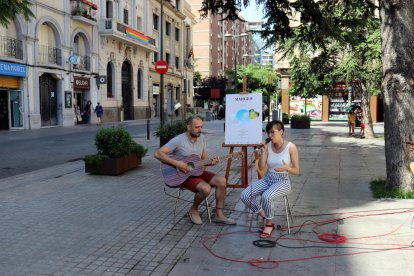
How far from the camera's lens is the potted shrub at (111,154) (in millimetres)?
9156

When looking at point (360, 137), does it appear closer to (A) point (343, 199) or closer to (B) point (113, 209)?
(A) point (343, 199)

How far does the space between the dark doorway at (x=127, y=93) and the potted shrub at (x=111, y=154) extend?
1220 inches

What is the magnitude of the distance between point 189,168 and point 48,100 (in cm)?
2495

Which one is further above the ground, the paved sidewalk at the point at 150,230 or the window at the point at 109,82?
the window at the point at 109,82

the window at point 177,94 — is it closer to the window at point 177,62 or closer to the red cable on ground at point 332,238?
the window at point 177,62

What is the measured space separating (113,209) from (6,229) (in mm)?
1508

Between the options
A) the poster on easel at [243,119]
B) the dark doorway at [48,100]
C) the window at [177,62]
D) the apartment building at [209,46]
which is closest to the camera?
the poster on easel at [243,119]

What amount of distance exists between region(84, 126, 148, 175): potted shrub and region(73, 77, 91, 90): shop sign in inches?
890

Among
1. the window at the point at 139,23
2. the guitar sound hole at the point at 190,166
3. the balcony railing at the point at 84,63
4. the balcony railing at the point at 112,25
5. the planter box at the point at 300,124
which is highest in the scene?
the window at the point at 139,23

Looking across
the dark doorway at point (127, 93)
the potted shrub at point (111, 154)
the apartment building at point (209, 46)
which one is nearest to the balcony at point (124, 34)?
the dark doorway at point (127, 93)

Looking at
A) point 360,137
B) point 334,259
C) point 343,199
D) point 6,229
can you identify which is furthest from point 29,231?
point 360,137

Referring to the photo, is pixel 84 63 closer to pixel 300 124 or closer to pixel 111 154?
pixel 300 124

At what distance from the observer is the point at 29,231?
532cm

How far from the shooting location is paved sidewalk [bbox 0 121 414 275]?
4203 millimetres
